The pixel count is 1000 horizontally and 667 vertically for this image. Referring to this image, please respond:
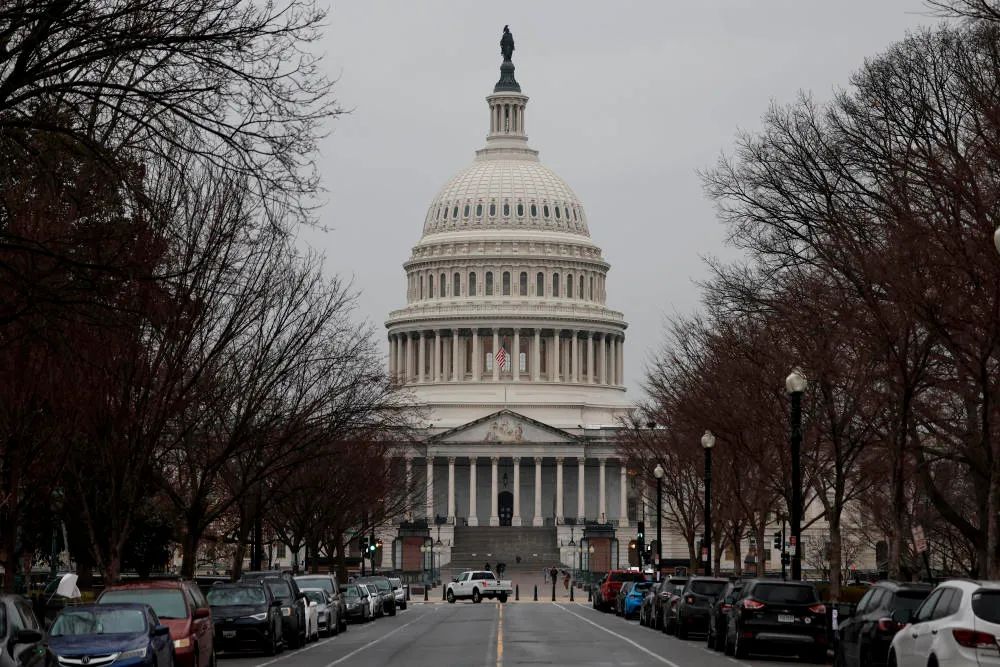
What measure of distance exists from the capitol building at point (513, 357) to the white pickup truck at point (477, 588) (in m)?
68.8

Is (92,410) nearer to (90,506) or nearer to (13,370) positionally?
(13,370)

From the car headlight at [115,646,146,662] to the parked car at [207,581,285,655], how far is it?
1320cm

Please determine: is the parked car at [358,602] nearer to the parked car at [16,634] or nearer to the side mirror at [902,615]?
the side mirror at [902,615]

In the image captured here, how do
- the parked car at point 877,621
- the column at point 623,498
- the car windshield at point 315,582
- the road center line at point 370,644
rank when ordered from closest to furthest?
1. the parked car at point 877,621
2. the road center line at point 370,644
3. the car windshield at point 315,582
4. the column at point 623,498

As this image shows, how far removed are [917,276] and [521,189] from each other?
6337 inches

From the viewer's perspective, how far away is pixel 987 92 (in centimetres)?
3469

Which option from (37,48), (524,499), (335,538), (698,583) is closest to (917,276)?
(698,583)

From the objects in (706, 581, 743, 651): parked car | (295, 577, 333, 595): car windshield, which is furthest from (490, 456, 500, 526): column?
(706, 581, 743, 651): parked car

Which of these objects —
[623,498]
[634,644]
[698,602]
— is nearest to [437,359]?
[623,498]

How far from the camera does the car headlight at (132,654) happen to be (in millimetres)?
25797

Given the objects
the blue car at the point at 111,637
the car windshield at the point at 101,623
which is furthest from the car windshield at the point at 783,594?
the car windshield at the point at 101,623

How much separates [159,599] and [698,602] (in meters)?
20.3

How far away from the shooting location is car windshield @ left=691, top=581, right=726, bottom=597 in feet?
158

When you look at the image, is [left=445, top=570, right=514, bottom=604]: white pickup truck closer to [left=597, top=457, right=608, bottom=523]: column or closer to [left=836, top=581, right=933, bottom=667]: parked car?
[left=836, top=581, right=933, bottom=667]: parked car
